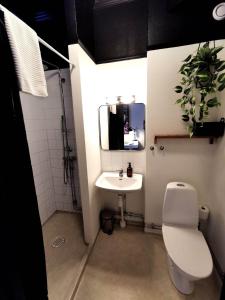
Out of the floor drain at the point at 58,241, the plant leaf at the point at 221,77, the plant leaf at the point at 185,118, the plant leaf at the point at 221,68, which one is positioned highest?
the plant leaf at the point at 221,68

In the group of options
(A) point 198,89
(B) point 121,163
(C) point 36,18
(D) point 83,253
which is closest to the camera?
(A) point 198,89

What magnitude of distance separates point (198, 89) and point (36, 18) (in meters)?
1.90

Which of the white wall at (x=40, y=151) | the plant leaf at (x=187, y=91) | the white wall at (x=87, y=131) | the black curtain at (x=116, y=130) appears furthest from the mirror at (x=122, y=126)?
the white wall at (x=40, y=151)

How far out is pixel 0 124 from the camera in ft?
2.27

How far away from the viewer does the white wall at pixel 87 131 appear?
1.45m

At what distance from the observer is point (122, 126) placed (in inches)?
76.9

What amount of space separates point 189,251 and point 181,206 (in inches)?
15.7

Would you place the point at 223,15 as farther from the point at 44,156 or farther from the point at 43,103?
the point at 44,156

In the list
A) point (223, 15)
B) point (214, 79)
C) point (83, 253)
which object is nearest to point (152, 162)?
point (214, 79)

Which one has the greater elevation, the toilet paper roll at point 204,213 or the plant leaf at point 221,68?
the plant leaf at point 221,68

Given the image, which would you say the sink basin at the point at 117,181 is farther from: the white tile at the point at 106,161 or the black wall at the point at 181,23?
the black wall at the point at 181,23

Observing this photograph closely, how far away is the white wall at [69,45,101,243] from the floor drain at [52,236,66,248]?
1.15ft

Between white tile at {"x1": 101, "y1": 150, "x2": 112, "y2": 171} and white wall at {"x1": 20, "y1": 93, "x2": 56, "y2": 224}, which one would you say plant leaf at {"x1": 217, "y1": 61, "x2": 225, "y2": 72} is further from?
white wall at {"x1": 20, "y1": 93, "x2": 56, "y2": 224}

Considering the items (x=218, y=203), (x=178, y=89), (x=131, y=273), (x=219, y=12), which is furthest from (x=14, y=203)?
(x=219, y=12)
